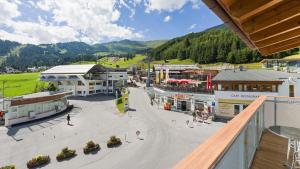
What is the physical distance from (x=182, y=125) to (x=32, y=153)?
13593mm

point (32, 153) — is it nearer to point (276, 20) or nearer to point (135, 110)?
point (135, 110)

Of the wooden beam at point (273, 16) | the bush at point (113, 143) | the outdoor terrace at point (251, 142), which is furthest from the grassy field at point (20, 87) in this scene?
the wooden beam at point (273, 16)

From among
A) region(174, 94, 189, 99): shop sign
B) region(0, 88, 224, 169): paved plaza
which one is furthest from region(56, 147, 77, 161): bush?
region(174, 94, 189, 99): shop sign

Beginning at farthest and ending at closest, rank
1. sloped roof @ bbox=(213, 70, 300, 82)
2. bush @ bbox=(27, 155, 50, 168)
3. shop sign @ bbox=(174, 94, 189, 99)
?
shop sign @ bbox=(174, 94, 189, 99) < sloped roof @ bbox=(213, 70, 300, 82) < bush @ bbox=(27, 155, 50, 168)

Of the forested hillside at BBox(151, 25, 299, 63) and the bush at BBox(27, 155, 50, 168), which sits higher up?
the forested hillside at BBox(151, 25, 299, 63)

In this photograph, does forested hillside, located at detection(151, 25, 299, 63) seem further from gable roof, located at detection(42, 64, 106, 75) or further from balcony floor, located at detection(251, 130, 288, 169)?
→ balcony floor, located at detection(251, 130, 288, 169)

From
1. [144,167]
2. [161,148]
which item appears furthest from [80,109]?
[144,167]

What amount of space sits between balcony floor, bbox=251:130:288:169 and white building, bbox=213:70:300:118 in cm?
1980

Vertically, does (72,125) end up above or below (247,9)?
below

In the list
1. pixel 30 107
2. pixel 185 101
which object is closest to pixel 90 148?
pixel 30 107

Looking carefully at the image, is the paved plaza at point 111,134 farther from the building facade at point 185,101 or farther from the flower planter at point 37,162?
the building facade at point 185,101

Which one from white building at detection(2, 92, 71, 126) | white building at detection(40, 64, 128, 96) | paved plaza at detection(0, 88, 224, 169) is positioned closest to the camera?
paved plaza at detection(0, 88, 224, 169)

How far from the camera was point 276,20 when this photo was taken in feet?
8.11

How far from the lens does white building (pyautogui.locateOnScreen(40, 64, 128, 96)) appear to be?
51000 mm
